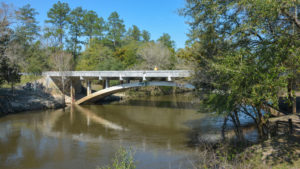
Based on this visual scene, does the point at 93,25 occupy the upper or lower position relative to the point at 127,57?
upper

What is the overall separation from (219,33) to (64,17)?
3900cm

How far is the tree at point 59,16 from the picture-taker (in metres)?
39.9

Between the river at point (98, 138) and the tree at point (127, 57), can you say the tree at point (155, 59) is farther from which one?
the river at point (98, 138)

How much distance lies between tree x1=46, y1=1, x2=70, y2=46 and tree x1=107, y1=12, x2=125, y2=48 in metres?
11.0

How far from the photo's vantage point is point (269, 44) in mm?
6492

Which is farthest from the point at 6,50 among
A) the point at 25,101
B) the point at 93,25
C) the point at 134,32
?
the point at 134,32

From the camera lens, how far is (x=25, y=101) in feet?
71.1

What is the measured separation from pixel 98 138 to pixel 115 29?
41548 mm

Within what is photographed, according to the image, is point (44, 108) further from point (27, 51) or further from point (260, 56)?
point (260, 56)

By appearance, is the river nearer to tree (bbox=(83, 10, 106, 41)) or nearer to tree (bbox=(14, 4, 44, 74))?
tree (bbox=(14, 4, 44, 74))

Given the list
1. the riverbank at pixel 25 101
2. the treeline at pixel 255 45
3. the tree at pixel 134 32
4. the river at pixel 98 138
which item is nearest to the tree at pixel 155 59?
the river at pixel 98 138

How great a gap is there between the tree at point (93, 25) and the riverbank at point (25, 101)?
78.7ft

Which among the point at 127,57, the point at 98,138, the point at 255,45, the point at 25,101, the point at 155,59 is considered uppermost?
the point at 127,57

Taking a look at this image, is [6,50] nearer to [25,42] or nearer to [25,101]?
[25,101]
